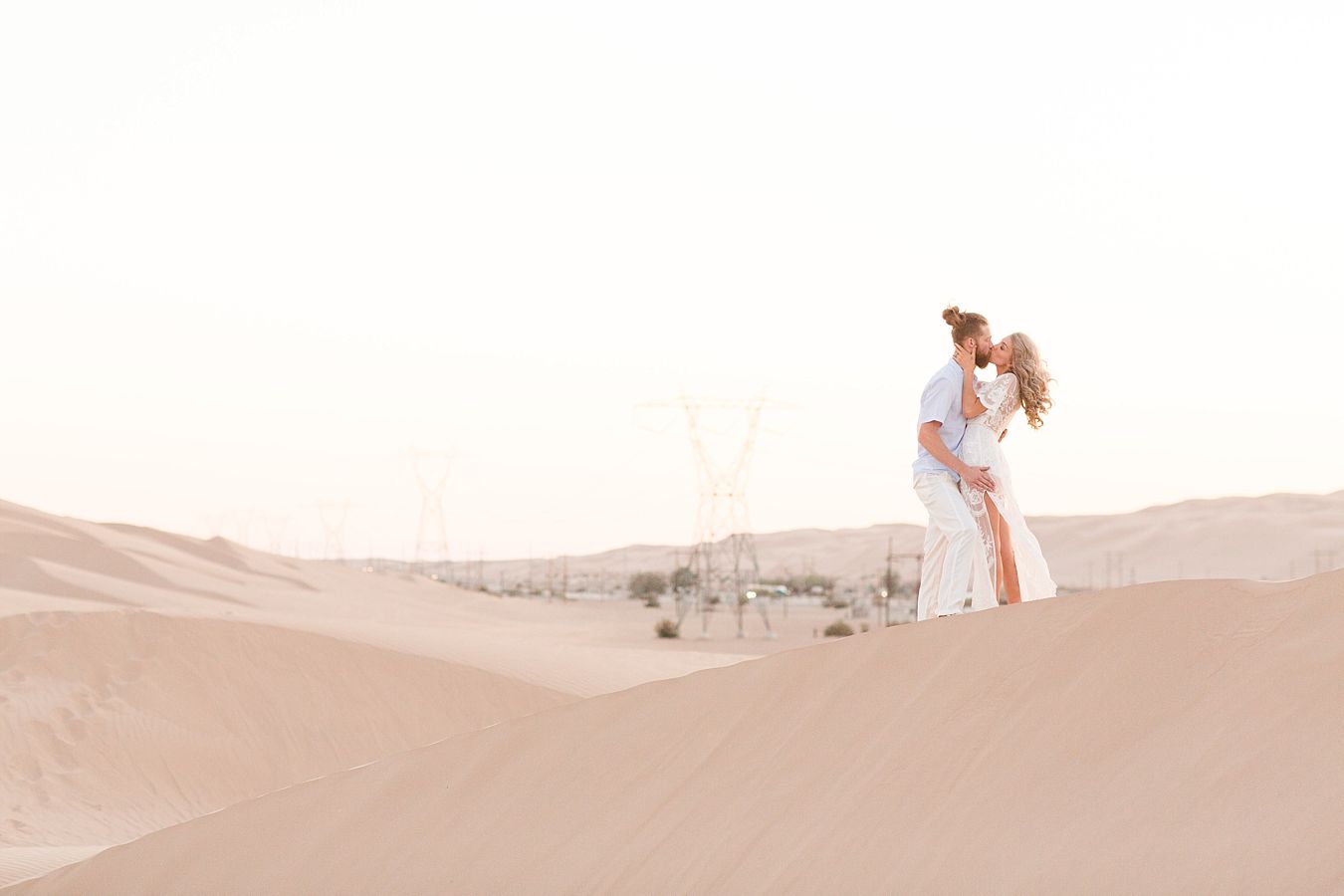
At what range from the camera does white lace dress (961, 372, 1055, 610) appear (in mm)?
8516

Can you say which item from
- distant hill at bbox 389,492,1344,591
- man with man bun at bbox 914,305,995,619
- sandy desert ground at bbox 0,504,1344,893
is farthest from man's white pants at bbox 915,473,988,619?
distant hill at bbox 389,492,1344,591

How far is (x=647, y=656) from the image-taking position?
24.2 meters

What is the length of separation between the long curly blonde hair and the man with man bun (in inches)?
7.9

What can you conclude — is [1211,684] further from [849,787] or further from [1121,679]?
[849,787]

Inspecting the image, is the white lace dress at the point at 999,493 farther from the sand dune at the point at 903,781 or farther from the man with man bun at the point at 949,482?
the sand dune at the point at 903,781

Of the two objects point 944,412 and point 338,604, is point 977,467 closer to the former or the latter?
point 944,412

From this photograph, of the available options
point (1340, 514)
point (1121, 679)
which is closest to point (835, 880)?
point (1121, 679)

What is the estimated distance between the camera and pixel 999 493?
28.0 feet

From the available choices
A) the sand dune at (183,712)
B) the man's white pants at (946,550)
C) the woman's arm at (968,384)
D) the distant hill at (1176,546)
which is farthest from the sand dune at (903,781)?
the distant hill at (1176,546)

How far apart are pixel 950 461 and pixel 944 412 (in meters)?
0.30

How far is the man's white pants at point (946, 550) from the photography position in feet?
27.1

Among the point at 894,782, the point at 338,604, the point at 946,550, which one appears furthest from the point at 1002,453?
the point at 338,604

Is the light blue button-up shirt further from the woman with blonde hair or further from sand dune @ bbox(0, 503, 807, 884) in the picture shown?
sand dune @ bbox(0, 503, 807, 884)

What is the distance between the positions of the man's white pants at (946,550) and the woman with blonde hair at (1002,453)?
124 millimetres
